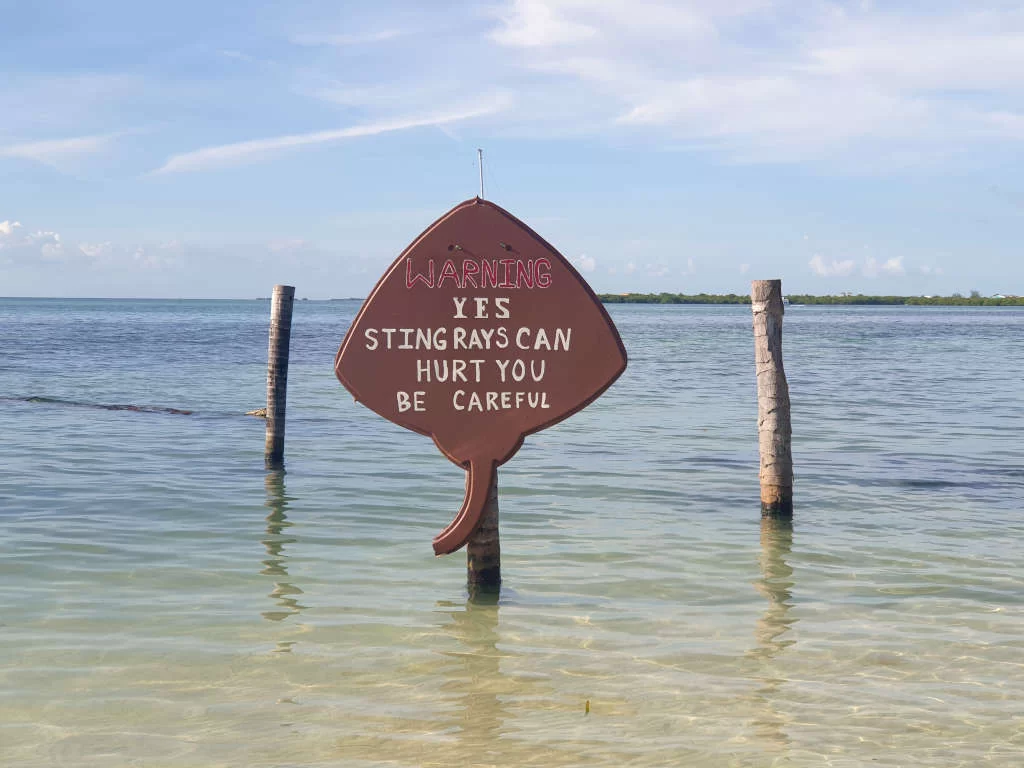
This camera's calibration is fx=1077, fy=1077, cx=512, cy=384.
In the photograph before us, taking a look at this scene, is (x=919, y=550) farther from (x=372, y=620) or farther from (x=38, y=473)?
(x=38, y=473)

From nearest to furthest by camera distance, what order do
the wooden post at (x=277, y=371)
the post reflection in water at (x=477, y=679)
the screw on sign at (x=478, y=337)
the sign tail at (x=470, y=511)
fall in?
the post reflection in water at (x=477, y=679), the screw on sign at (x=478, y=337), the sign tail at (x=470, y=511), the wooden post at (x=277, y=371)

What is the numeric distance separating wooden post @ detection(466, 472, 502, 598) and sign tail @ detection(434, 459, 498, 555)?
1.39 feet

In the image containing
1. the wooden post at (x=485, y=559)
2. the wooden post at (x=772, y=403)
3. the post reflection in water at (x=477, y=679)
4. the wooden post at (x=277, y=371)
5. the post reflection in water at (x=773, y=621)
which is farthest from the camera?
the wooden post at (x=277, y=371)

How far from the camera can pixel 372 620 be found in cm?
707

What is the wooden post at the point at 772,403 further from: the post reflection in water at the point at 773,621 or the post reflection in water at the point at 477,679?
the post reflection in water at the point at 477,679

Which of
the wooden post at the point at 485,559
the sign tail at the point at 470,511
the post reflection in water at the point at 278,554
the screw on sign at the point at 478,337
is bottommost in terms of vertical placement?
the post reflection in water at the point at 278,554

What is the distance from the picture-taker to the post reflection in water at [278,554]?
7301 millimetres

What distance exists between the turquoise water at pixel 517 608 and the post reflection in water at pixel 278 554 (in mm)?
30

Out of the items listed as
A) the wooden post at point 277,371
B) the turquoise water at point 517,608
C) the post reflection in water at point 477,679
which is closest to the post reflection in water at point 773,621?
the turquoise water at point 517,608

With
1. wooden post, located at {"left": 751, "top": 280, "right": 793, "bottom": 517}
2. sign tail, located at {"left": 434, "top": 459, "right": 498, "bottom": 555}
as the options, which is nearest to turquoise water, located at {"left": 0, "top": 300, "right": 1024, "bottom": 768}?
wooden post, located at {"left": 751, "top": 280, "right": 793, "bottom": 517}

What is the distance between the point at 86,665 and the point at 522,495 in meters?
6.44

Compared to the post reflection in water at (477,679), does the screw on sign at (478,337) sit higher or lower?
higher

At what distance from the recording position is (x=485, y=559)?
7.37 m

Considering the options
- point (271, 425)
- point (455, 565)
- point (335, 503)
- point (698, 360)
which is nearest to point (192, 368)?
point (698, 360)
